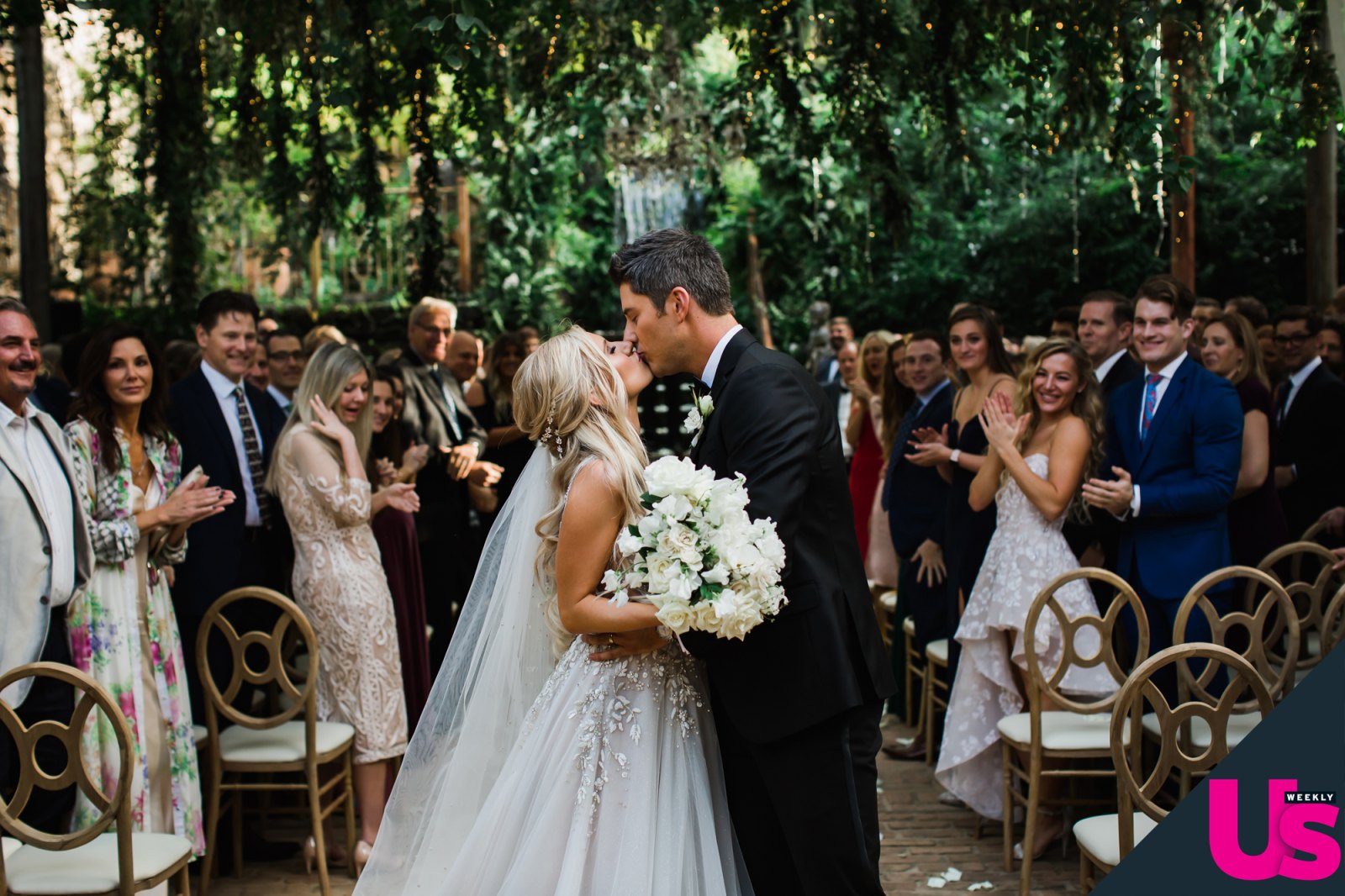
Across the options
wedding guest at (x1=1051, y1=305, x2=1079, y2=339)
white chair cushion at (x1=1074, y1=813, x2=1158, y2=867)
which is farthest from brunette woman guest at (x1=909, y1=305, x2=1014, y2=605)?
white chair cushion at (x1=1074, y1=813, x2=1158, y2=867)

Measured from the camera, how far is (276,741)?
444 centimetres

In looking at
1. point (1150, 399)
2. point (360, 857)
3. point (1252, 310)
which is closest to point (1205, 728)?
point (1150, 399)

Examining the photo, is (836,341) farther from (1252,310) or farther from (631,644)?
(631,644)

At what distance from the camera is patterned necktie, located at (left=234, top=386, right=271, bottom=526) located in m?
5.04

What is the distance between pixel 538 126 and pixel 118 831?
5.57 metres

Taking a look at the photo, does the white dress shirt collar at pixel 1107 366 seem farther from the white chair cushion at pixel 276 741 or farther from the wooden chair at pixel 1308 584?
the white chair cushion at pixel 276 741

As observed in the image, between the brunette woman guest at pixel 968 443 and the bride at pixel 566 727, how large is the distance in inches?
92.6

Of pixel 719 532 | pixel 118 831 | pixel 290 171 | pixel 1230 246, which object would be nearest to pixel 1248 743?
pixel 719 532

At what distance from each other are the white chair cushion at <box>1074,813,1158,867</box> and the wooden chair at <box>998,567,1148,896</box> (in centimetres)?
58

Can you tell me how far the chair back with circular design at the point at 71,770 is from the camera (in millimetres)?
3104

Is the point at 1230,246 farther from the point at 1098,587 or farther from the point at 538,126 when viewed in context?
the point at 1098,587

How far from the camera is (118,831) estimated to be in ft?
10.5

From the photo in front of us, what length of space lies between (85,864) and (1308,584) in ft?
13.4

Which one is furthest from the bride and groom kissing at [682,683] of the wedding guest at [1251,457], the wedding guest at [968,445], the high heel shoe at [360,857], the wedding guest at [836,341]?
the wedding guest at [836,341]
